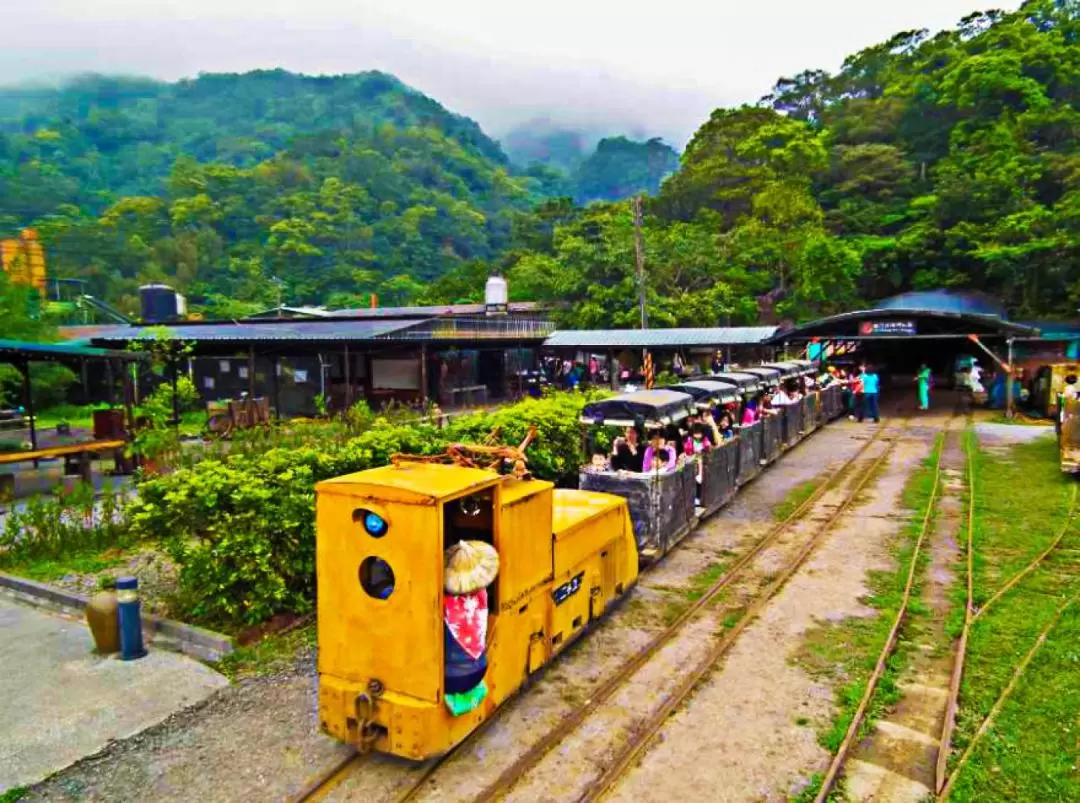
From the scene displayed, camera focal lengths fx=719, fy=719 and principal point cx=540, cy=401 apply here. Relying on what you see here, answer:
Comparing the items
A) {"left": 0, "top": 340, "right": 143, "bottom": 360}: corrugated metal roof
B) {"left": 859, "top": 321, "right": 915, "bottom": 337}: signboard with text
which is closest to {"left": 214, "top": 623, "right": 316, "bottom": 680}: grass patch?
{"left": 0, "top": 340, "right": 143, "bottom": 360}: corrugated metal roof

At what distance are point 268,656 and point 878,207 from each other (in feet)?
173

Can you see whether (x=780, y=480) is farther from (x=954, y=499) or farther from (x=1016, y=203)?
(x=1016, y=203)

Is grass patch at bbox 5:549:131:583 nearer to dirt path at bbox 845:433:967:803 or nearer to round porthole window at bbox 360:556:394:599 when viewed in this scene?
round porthole window at bbox 360:556:394:599

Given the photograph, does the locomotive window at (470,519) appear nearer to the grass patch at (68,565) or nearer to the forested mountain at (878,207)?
the grass patch at (68,565)

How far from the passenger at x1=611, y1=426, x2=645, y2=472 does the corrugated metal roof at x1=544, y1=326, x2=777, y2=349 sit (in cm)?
1830

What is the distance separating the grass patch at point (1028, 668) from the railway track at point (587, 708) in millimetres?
2114

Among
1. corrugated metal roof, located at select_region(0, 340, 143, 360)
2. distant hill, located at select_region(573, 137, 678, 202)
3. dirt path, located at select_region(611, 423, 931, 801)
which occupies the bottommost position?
dirt path, located at select_region(611, 423, 931, 801)

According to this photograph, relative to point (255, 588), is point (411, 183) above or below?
above

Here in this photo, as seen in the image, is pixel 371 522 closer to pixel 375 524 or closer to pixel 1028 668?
pixel 375 524

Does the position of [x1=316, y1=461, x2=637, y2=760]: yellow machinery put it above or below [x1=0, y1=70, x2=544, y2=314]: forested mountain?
below

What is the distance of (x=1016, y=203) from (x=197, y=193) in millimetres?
92043

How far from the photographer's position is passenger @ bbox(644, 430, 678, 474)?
401 inches

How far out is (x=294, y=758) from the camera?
5438 mm

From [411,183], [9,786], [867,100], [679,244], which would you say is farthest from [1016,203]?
[411,183]
